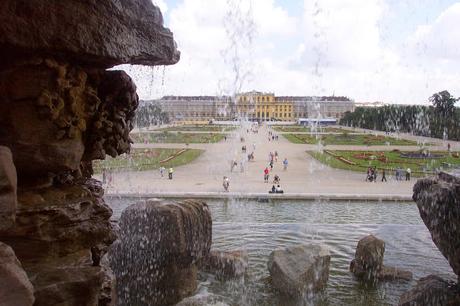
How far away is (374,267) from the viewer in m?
8.84

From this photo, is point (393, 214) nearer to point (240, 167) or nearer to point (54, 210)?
point (240, 167)

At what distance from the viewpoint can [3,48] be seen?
278cm

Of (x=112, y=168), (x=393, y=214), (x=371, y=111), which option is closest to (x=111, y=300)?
(x=393, y=214)

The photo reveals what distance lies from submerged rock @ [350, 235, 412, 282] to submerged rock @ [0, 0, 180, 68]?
21.8 feet

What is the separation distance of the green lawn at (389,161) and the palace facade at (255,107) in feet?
182

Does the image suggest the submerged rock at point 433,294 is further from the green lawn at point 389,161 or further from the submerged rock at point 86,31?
the green lawn at point 389,161

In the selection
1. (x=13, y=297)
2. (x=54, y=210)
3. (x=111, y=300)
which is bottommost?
(x=111, y=300)

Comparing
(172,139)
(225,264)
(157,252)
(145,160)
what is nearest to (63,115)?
(157,252)

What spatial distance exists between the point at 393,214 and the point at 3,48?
14.3 metres

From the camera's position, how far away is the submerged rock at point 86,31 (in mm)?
2729

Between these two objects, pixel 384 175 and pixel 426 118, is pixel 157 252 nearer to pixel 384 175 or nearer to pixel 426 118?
pixel 384 175

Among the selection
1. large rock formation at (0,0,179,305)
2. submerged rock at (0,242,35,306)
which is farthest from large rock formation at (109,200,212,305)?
submerged rock at (0,242,35,306)

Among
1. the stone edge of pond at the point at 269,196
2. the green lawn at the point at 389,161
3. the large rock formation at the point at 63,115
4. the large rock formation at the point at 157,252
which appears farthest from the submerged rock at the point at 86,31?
the green lawn at the point at 389,161

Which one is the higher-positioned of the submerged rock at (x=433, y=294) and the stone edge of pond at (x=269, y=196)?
the submerged rock at (x=433, y=294)
